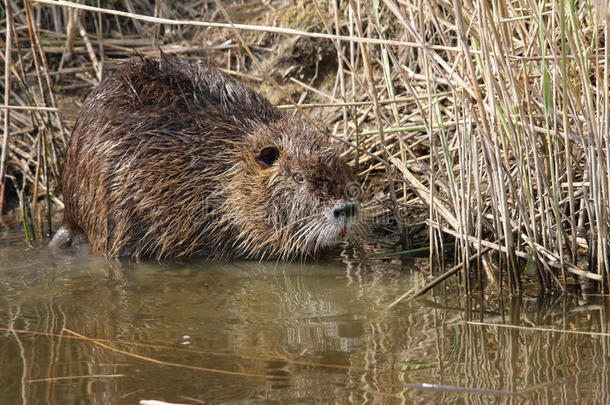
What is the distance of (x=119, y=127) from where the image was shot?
4016 millimetres

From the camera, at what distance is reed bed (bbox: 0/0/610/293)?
281 centimetres

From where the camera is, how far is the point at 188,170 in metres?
4.02

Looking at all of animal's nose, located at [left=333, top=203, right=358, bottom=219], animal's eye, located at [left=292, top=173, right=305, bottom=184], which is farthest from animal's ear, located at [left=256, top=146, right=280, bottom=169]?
animal's nose, located at [left=333, top=203, right=358, bottom=219]

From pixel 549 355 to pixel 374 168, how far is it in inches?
76.4

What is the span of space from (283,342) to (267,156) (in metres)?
1.32

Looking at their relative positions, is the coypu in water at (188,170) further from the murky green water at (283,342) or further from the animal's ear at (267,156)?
the murky green water at (283,342)

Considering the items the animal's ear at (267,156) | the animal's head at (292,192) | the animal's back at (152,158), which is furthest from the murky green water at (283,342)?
the animal's ear at (267,156)

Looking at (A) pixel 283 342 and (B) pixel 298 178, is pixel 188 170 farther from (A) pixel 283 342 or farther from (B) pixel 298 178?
(A) pixel 283 342

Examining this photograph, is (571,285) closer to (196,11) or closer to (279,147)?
(279,147)

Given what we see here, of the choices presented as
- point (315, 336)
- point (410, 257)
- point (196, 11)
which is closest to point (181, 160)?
point (410, 257)

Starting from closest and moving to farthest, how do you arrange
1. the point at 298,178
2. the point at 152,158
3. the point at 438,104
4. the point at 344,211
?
the point at 438,104, the point at 344,211, the point at 298,178, the point at 152,158

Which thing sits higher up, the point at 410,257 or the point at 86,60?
the point at 86,60

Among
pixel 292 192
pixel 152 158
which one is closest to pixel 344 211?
pixel 292 192

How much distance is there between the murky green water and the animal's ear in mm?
512
